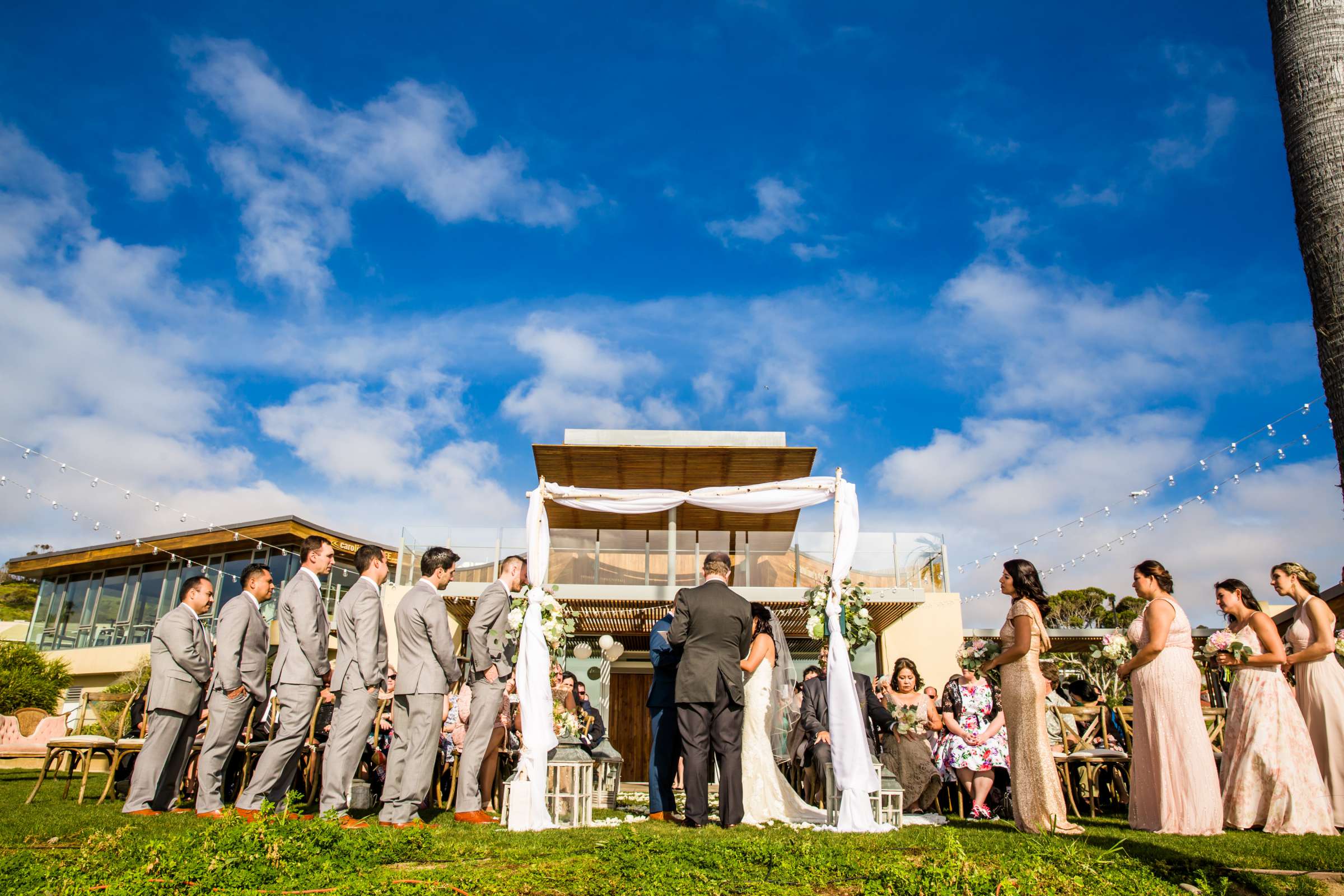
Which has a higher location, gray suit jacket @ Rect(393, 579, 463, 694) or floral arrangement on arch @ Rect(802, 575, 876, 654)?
floral arrangement on arch @ Rect(802, 575, 876, 654)

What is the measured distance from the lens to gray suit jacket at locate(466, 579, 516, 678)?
20.3 feet

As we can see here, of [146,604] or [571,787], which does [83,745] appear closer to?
[571,787]

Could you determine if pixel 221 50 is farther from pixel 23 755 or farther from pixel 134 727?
pixel 23 755

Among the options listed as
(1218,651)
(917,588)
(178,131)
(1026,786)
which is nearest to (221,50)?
(178,131)

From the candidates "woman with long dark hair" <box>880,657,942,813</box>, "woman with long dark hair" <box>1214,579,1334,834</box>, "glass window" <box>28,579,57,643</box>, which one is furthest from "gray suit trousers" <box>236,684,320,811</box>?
"glass window" <box>28,579,57,643</box>

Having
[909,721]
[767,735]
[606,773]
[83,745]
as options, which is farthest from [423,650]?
[909,721]

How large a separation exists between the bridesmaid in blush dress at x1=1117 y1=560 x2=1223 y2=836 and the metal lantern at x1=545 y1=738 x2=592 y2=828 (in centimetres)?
374

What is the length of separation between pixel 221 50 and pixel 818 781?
10281 mm

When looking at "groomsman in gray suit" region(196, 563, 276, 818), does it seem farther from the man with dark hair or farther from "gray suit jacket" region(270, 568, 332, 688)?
the man with dark hair

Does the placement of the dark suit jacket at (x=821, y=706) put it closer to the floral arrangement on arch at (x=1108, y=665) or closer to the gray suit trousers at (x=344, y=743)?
the floral arrangement on arch at (x=1108, y=665)

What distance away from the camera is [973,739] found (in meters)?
7.01

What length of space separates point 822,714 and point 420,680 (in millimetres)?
3372

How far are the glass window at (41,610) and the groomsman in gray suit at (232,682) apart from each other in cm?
2583

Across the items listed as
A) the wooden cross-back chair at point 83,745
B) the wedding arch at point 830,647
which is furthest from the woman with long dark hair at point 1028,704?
the wooden cross-back chair at point 83,745
